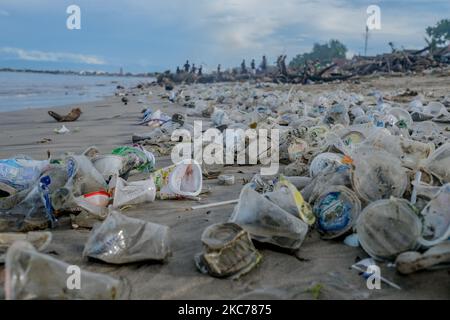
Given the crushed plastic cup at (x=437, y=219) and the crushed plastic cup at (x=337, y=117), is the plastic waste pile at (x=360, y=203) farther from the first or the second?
the crushed plastic cup at (x=337, y=117)

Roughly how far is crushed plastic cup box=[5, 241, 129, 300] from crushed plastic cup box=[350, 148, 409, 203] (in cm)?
140

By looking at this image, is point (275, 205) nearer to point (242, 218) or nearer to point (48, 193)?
point (242, 218)

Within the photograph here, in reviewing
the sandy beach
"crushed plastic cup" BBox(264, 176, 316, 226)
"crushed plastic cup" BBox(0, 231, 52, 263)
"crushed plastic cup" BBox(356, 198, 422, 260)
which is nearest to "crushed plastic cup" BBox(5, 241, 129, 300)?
the sandy beach

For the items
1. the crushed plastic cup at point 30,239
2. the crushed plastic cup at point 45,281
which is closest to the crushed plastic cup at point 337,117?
the crushed plastic cup at point 30,239

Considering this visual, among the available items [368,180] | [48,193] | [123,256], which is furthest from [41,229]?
[368,180]

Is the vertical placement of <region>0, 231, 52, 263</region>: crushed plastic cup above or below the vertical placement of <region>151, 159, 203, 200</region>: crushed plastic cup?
below

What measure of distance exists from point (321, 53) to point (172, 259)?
256 ft

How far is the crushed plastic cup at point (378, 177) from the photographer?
2.35 metres

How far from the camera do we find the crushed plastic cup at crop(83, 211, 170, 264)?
1996 millimetres

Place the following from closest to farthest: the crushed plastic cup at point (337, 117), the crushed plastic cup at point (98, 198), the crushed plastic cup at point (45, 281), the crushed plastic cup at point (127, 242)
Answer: the crushed plastic cup at point (45, 281)
the crushed plastic cup at point (127, 242)
the crushed plastic cup at point (98, 198)
the crushed plastic cup at point (337, 117)

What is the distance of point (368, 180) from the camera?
7.93 feet

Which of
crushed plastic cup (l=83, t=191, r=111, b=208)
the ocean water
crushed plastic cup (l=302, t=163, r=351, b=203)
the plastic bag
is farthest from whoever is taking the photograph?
the ocean water

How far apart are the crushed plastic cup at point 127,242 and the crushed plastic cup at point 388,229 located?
2.97 feet

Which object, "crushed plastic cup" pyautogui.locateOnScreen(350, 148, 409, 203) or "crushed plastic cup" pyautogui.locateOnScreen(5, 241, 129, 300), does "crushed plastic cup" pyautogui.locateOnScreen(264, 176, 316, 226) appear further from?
"crushed plastic cup" pyautogui.locateOnScreen(5, 241, 129, 300)
